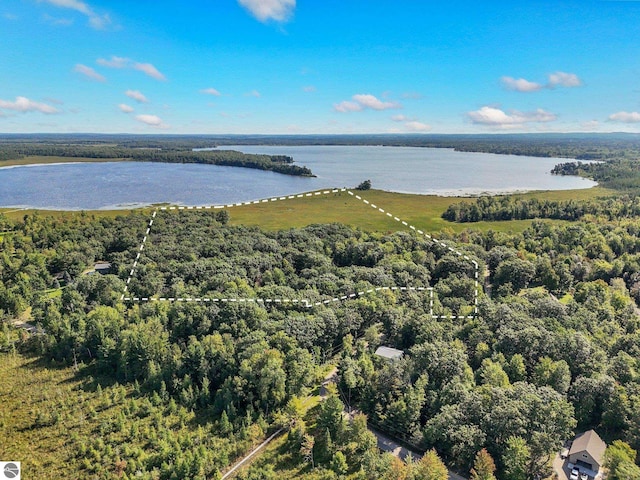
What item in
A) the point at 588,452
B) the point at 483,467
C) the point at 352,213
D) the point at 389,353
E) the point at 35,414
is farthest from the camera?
the point at 352,213

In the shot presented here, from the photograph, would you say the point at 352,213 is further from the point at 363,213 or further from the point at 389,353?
the point at 389,353

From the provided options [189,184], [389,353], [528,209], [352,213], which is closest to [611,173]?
[528,209]

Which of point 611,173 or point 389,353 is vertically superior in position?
point 611,173

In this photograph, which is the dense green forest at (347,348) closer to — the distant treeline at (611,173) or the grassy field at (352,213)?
the grassy field at (352,213)

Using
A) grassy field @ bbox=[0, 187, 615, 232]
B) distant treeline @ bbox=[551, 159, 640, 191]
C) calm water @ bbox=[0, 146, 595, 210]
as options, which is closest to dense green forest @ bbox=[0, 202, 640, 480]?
grassy field @ bbox=[0, 187, 615, 232]

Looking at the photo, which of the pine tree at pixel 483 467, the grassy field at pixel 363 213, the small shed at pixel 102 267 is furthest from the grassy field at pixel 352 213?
the pine tree at pixel 483 467

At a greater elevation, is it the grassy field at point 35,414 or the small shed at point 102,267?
the small shed at point 102,267

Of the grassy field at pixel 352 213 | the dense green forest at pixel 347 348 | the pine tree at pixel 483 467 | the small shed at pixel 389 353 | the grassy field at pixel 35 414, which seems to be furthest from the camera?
the grassy field at pixel 352 213

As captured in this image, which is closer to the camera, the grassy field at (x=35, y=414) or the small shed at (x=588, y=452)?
the small shed at (x=588, y=452)
